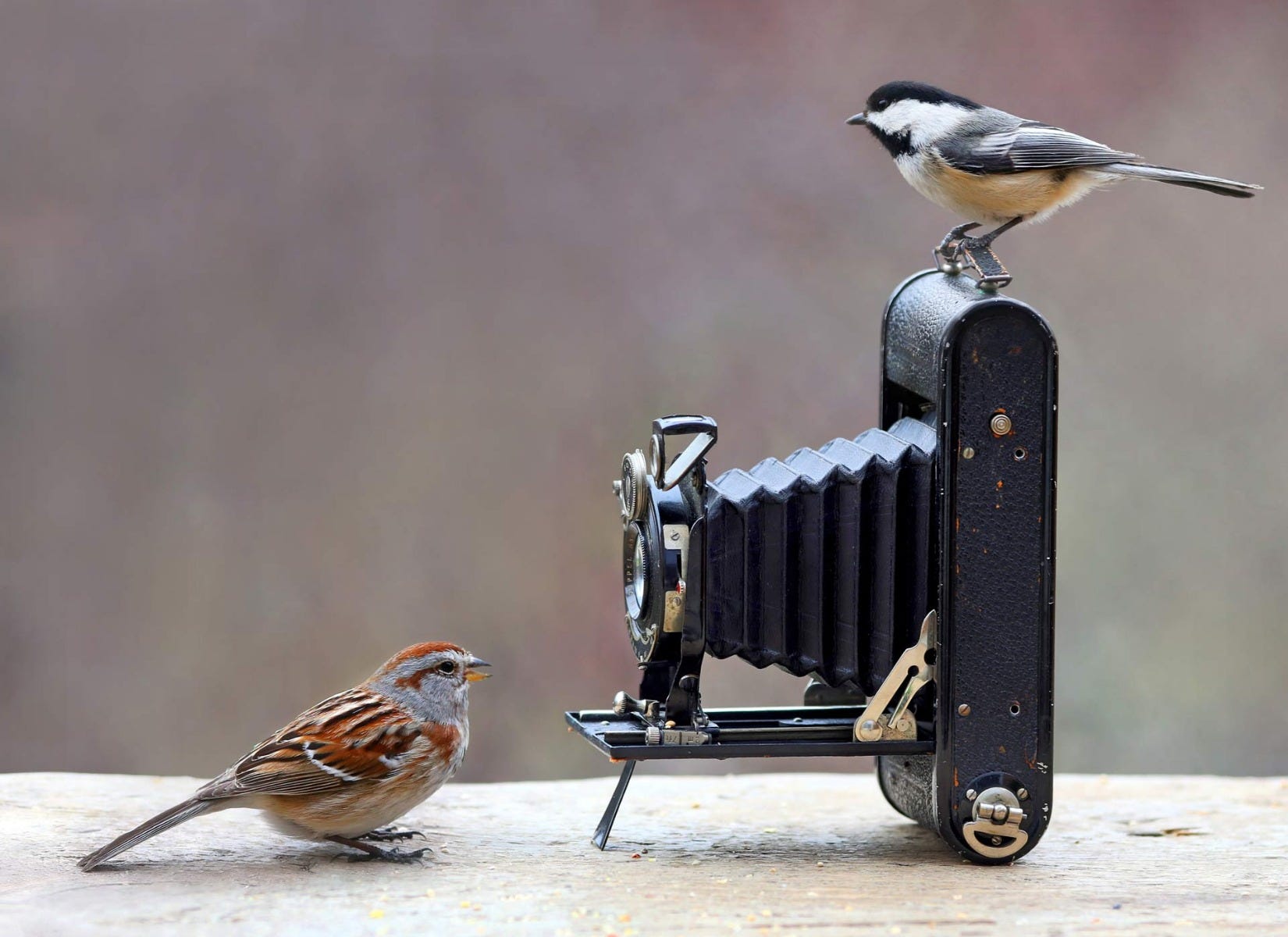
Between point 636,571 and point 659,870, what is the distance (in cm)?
68

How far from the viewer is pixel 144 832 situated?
354cm

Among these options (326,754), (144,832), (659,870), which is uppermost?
(326,754)

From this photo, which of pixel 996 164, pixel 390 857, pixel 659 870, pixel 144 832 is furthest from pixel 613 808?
pixel 996 164

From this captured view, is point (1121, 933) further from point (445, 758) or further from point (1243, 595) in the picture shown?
point (1243, 595)

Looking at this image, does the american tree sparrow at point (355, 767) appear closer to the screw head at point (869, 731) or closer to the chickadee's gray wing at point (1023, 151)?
the screw head at point (869, 731)

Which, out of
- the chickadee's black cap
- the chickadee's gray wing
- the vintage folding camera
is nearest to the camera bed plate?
the vintage folding camera

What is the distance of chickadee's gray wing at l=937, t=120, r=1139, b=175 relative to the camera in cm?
389

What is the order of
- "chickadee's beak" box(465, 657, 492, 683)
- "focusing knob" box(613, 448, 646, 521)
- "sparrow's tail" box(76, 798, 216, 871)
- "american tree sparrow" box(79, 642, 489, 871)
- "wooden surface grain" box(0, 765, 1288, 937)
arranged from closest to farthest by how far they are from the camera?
"wooden surface grain" box(0, 765, 1288, 937)
"sparrow's tail" box(76, 798, 216, 871)
"american tree sparrow" box(79, 642, 489, 871)
"focusing knob" box(613, 448, 646, 521)
"chickadee's beak" box(465, 657, 492, 683)

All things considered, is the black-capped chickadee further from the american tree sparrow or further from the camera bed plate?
the american tree sparrow

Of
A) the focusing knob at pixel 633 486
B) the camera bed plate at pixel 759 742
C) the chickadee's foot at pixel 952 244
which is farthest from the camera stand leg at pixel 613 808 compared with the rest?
the chickadee's foot at pixel 952 244

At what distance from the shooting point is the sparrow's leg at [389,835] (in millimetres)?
3893

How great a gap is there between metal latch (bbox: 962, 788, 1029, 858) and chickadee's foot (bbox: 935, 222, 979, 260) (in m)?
1.22

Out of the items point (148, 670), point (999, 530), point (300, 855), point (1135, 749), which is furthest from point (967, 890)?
point (148, 670)

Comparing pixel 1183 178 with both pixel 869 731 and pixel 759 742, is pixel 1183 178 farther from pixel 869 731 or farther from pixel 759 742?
pixel 759 742
